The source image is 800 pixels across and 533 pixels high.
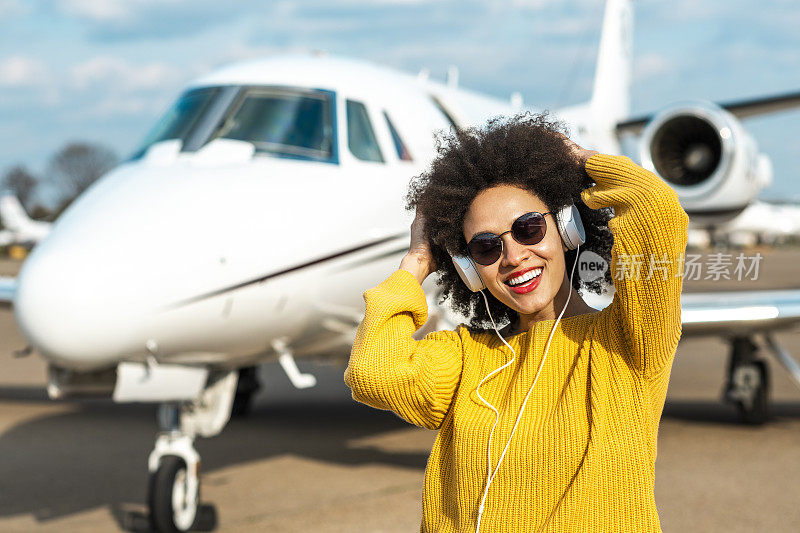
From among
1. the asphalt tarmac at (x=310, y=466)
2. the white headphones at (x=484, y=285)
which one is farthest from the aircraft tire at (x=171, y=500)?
the white headphones at (x=484, y=285)

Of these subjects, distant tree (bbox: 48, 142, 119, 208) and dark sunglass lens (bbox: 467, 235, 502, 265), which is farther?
distant tree (bbox: 48, 142, 119, 208)

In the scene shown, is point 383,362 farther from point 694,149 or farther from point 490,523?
point 694,149

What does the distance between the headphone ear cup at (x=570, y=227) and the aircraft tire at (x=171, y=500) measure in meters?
3.92

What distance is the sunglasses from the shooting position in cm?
192

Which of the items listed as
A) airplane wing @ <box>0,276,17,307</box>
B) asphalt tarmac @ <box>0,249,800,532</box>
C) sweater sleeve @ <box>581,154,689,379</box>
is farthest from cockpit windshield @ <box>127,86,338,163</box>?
airplane wing @ <box>0,276,17,307</box>

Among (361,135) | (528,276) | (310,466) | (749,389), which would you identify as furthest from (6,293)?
(528,276)

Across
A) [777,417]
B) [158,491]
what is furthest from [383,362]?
[777,417]

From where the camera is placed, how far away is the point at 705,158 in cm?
918

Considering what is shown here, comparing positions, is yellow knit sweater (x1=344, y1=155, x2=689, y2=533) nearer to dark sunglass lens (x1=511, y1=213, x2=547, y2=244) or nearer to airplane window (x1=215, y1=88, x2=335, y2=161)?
dark sunglass lens (x1=511, y1=213, x2=547, y2=244)

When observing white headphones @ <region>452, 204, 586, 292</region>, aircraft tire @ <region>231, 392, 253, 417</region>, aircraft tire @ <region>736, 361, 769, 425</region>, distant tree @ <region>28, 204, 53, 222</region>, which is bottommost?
distant tree @ <region>28, 204, 53, 222</region>

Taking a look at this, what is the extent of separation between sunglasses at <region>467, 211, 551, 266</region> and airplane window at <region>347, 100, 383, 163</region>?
378 cm

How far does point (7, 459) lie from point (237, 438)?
1.99 meters

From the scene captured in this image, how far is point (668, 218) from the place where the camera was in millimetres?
1722

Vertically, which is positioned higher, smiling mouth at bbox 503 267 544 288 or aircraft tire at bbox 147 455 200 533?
smiling mouth at bbox 503 267 544 288
